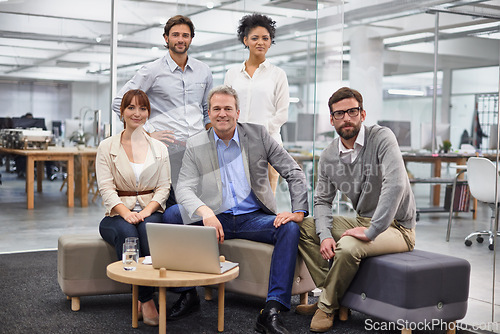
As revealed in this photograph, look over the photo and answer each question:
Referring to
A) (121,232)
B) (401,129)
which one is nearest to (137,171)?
(121,232)

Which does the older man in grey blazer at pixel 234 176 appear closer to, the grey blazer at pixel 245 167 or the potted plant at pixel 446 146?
the grey blazer at pixel 245 167

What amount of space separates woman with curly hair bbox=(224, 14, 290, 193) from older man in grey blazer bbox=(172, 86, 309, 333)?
0.43 metres

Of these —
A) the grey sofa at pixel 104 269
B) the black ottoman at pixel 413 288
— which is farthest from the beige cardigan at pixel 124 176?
the black ottoman at pixel 413 288

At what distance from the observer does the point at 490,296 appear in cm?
316

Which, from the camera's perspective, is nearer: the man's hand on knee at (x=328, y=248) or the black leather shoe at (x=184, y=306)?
the man's hand on knee at (x=328, y=248)

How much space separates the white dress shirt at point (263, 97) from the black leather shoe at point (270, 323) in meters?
Result: 1.35

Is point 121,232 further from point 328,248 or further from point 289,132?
point 289,132

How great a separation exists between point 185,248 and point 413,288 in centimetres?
111

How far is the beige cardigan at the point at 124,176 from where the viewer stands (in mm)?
3588

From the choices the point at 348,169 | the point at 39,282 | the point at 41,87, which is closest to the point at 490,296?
the point at 348,169

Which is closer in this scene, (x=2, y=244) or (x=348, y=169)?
(x=348, y=169)

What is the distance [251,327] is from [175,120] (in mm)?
1574

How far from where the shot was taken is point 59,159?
541cm

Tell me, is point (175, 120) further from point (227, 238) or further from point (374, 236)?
point (374, 236)
